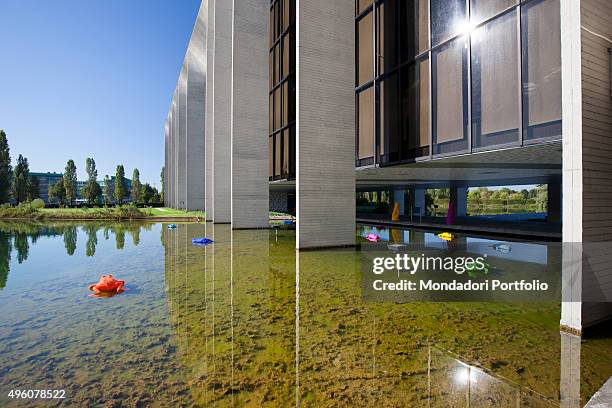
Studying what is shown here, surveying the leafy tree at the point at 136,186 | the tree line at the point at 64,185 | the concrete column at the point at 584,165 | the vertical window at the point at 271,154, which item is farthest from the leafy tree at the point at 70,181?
the concrete column at the point at 584,165

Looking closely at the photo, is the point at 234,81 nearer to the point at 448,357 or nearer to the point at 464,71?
the point at 464,71

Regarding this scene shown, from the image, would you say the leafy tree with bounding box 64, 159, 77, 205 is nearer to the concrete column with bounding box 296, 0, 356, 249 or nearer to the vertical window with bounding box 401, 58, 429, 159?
the concrete column with bounding box 296, 0, 356, 249

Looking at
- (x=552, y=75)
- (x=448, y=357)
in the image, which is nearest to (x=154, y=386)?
(x=448, y=357)

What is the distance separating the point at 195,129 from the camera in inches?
1832

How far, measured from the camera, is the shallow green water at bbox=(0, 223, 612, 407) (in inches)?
153

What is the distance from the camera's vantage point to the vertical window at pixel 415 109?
40.4 ft

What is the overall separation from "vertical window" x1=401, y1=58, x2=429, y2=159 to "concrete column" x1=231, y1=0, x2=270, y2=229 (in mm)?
12438

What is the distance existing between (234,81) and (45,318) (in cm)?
1993

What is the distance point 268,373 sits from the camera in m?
4.32

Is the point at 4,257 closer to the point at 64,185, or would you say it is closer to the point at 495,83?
the point at 495,83

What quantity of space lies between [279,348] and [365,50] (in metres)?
14.5

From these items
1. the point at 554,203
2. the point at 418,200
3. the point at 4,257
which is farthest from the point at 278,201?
the point at 4,257

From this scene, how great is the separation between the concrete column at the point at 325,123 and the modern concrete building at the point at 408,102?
0.05 metres

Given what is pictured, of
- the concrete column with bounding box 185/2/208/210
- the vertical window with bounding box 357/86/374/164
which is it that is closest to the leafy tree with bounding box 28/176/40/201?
the concrete column with bounding box 185/2/208/210
